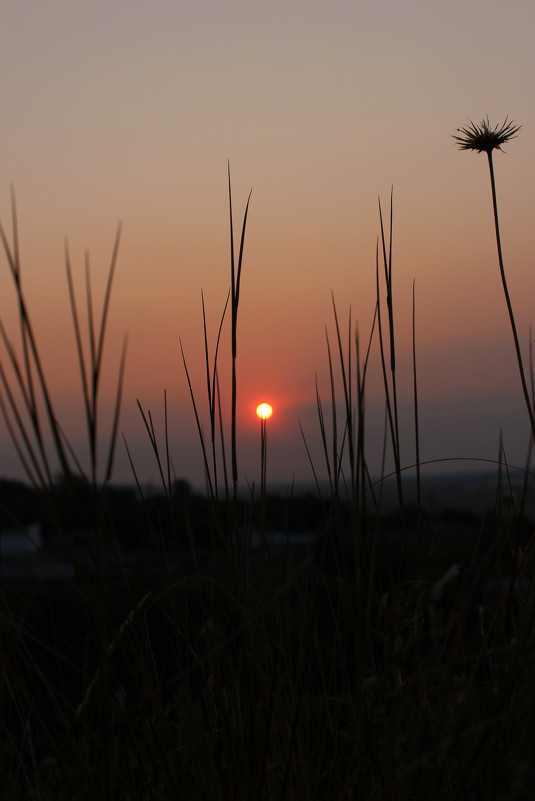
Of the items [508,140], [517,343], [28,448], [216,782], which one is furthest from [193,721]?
[508,140]

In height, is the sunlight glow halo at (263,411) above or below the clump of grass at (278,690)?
above

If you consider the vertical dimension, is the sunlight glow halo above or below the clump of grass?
above

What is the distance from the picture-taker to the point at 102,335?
0.85m

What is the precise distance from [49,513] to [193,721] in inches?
19.4

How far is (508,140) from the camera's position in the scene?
1787mm

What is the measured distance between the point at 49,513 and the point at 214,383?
0.58 m

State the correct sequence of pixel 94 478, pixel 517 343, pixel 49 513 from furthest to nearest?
pixel 517 343
pixel 49 513
pixel 94 478

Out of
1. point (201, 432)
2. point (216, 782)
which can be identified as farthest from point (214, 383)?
point (216, 782)

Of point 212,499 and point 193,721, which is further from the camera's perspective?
point 212,499

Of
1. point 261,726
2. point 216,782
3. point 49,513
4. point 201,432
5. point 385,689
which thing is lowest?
point 216,782

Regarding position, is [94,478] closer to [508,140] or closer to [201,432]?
[201,432]

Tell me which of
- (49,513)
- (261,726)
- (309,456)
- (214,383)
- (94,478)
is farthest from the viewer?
(309,456)

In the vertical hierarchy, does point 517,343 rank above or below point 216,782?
above

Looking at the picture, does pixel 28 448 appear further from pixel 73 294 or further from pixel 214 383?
pixel 214 383
